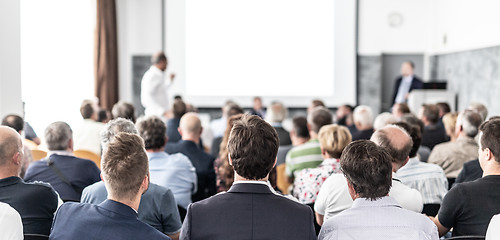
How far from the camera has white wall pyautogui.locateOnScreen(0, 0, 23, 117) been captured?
4.33m

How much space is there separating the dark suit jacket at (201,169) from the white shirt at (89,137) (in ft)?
4.36

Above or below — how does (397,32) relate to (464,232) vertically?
above

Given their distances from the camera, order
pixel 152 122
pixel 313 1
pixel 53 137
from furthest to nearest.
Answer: pixel 313 1, pixel 152 122, pixel 53 137

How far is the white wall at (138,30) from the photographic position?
1029cm

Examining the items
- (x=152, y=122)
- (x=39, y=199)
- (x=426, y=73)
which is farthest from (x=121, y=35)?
(x=39, y=199)

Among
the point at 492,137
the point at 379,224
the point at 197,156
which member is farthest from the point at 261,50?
the point at 379,224

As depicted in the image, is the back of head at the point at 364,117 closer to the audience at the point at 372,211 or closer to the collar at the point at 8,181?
the audience at the point at 372,211

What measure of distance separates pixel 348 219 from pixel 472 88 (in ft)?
24.1

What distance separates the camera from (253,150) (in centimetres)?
194

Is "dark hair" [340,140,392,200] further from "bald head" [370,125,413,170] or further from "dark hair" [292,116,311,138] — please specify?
"dark hair" [292,116,311,138]

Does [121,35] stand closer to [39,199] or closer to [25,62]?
[25,62]

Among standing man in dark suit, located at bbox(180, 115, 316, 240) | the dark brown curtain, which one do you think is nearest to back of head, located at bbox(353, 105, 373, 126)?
standing man in dark suit, located at bbox(180, 115, 316, 240)

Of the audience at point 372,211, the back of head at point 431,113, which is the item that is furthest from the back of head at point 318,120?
the audience at point 372,211

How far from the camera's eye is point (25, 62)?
716cm
